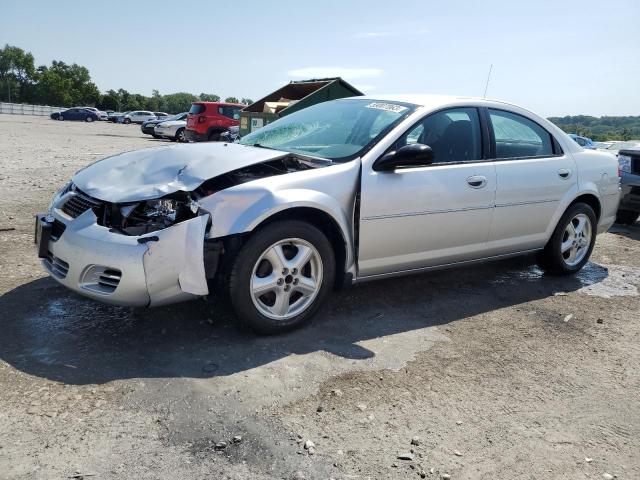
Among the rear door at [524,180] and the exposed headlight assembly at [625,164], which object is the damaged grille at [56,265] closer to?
the rear door at [524,180]

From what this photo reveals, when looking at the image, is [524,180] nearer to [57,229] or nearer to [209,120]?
[57,229]

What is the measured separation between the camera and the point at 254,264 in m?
3.45

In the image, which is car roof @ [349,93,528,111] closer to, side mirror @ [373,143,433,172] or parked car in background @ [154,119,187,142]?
side mirror @ [373,143,433,172]

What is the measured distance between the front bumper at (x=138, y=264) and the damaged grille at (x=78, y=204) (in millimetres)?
202

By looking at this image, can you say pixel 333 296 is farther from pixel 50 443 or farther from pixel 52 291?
pixel 50 443

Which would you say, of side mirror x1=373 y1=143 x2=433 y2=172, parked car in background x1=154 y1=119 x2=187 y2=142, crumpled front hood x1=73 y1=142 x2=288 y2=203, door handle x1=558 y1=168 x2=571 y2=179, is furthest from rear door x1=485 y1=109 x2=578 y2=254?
parked car in background x1=154 y1=119 x2=187 y2=142

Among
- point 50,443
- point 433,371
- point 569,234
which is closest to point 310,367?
point 433,371

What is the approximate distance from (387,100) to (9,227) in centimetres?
407

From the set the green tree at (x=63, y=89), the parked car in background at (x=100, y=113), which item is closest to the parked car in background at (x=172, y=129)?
the parked car in background at (x=100, y=113)

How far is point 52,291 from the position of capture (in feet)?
13.8

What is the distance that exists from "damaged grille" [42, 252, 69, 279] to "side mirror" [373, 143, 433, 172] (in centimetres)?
213

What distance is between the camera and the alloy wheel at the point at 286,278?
3.55 m

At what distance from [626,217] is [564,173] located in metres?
4.20

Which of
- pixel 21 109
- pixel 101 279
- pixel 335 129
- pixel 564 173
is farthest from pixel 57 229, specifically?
pixel 21 109
